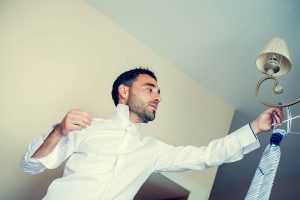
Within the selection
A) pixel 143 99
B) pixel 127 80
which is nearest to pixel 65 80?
pixel 127 80

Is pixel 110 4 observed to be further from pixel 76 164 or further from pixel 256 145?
pixel 256 145

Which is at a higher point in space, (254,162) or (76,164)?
(254,162)

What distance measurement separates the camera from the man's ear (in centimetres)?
158

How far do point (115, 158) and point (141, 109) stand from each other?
0.28 m

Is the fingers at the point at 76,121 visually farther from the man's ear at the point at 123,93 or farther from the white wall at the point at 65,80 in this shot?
the white wall at the point at 65,80

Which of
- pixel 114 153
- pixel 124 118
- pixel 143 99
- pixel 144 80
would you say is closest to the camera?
pixel 114 153

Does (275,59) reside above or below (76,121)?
above

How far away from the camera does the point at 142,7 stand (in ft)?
6.13

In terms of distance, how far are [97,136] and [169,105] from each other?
88 centimetres

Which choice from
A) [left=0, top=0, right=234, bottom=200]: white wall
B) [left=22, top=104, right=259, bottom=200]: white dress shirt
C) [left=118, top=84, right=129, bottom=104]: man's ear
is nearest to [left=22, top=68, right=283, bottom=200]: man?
[left=22, top=104, right=259, bottom=200]: white dress shirt

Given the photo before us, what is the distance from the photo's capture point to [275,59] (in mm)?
1205

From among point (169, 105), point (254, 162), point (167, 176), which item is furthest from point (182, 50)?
point (254, 162)

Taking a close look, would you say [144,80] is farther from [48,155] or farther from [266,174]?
[266,174]

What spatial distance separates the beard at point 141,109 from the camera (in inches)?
57.1
